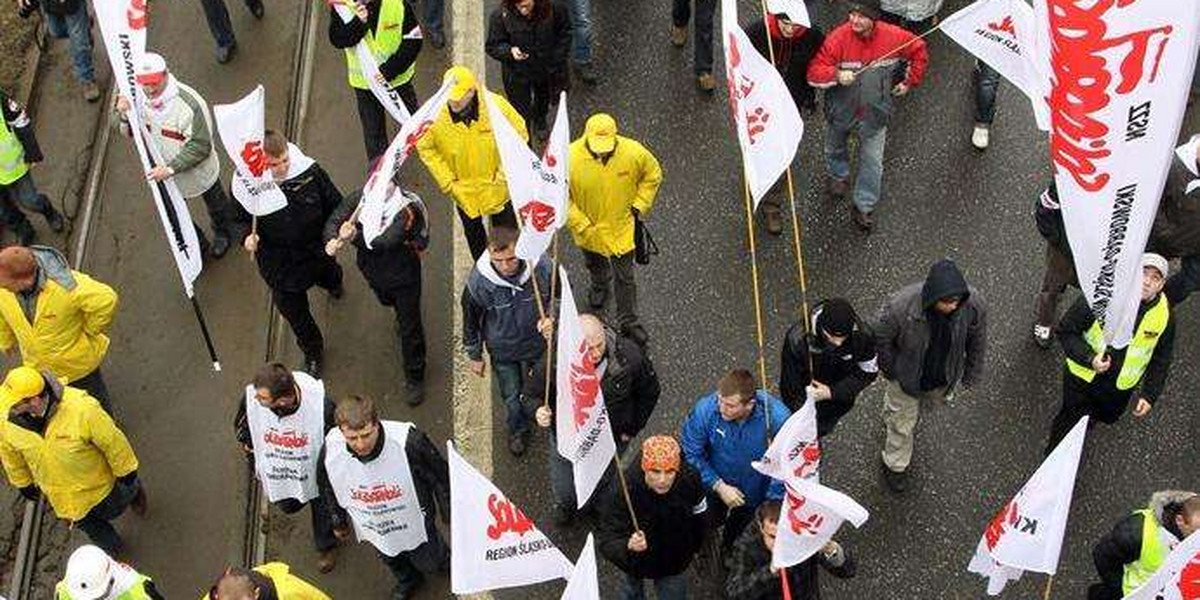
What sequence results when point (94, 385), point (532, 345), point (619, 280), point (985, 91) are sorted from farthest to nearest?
point (985, 91)
point (619, 280)
point (94, 385)
point (532, 345)

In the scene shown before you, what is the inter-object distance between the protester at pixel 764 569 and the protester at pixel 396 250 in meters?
2.78

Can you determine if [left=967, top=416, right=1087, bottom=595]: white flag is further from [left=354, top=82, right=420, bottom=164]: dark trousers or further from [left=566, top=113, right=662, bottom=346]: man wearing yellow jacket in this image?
[left=354, top=82, right=420, bottom=164]: dark trousers

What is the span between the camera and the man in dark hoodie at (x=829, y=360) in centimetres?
722

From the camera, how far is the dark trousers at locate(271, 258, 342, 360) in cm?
883

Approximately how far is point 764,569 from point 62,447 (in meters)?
3.78

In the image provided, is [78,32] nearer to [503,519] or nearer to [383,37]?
[383,37]

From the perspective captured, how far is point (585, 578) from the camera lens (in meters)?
5.88

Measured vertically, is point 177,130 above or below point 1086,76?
below

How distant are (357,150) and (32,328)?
3328 mm

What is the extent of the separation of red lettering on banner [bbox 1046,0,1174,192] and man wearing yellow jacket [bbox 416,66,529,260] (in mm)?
3984

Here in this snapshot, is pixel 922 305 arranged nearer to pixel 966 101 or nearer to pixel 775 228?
pixel 775 228

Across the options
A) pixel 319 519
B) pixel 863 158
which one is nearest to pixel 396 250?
pixel 319 519

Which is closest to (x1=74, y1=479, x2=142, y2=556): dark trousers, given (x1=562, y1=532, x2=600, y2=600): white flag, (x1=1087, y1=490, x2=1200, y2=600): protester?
(x1=562, y1=532, x2=600, y2=600): white flag

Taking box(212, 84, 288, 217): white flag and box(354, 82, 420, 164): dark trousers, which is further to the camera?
box(354, 82, 420, 164): dark trousers
